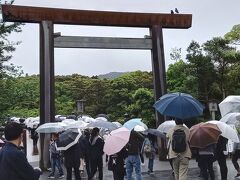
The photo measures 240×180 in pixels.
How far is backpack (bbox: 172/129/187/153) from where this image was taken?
321 inches

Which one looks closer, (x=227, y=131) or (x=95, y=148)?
(x=227, y=131)

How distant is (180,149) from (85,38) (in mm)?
10058

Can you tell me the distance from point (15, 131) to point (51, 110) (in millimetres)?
12003

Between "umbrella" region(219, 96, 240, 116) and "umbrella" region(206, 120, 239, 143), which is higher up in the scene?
"umbrella" region(219, 96, 240, 116)

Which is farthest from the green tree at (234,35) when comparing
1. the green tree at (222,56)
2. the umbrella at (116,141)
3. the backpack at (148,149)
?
the umbrella at (116,141)

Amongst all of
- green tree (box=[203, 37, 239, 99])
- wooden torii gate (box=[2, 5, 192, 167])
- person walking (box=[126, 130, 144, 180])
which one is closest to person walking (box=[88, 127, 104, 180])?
person walking (box=[126, 130, 144, 180])

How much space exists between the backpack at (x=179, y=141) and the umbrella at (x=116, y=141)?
111 cm

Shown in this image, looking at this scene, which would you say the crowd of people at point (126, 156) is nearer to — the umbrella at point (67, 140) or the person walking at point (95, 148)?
the person walking at point (95, 148)

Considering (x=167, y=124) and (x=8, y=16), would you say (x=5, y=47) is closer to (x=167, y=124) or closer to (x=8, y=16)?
(x=8, y=16)

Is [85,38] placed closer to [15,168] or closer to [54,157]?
[54,157]

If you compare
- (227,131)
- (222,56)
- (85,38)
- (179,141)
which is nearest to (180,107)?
(179,141)

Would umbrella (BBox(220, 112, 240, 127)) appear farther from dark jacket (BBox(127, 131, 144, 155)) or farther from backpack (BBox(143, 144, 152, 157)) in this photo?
backpack (BBox(143, 144, 152, 157))

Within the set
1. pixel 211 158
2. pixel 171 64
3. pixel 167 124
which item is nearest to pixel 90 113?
pixel 171 64

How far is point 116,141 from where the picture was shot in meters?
8.88
